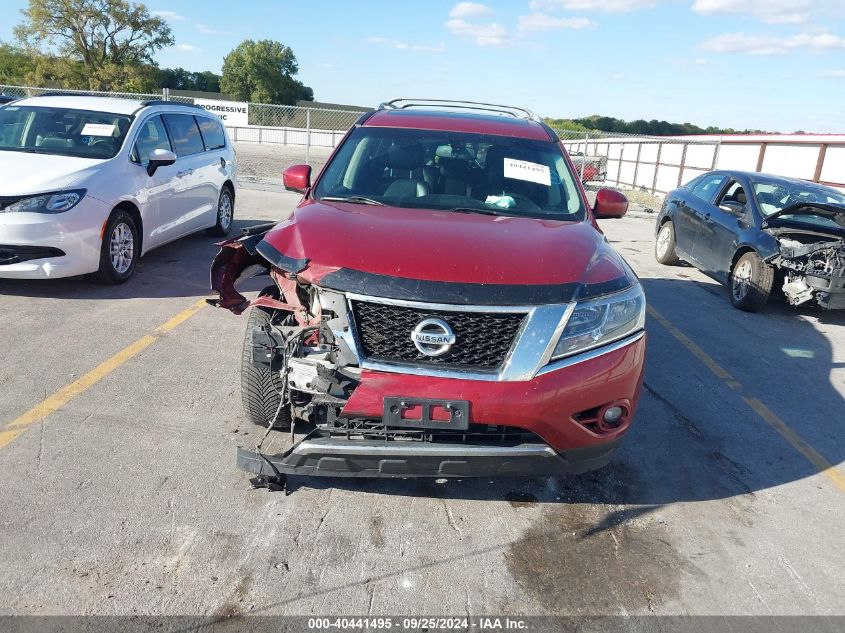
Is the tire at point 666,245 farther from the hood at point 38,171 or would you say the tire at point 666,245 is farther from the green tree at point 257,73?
the green tree at point 257,73

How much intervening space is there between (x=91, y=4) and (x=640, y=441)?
70.7 metres

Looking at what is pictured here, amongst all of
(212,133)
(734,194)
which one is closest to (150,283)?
(212,133)

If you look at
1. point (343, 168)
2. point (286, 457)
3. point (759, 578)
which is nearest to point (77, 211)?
point (343, 168)

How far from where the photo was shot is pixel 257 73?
90000 millimetres

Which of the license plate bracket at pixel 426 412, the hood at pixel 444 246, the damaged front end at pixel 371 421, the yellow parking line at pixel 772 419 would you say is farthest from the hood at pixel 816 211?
the license plate bracket at pixel 426 412

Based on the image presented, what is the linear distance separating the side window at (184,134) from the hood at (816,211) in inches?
277

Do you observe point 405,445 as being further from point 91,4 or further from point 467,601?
point 91,4

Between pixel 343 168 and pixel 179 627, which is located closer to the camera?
pixel 179 627

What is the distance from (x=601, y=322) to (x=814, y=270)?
5.41 metres

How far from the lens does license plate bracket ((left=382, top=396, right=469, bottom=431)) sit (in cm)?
287

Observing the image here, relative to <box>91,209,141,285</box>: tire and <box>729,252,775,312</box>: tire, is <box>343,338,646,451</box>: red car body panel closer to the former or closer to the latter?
<box>91,209,141,285</box>: tire

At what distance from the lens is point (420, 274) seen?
120 inches

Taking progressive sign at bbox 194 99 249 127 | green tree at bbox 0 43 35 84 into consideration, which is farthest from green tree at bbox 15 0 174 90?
progressive sign at bbox 194 99 249 127

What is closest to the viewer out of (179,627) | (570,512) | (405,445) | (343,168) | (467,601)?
(179,627)
